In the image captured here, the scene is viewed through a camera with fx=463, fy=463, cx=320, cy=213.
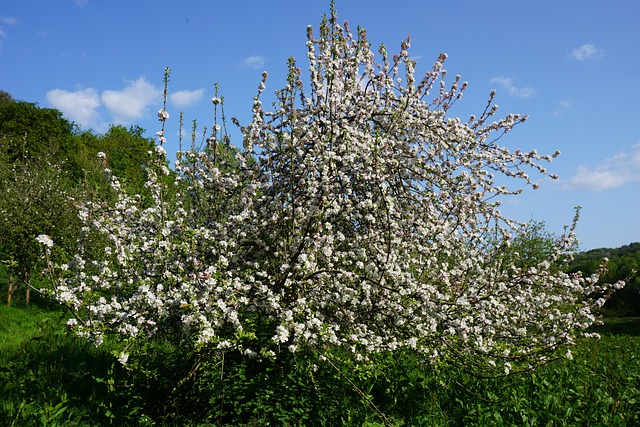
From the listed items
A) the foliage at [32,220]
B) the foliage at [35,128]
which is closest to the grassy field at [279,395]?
the foliage at [32,220]

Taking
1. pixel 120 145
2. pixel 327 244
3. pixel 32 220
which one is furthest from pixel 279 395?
pixel 120 145

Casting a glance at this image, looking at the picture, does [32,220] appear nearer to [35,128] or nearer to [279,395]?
[279,395]

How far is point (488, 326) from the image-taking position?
714 centimetres

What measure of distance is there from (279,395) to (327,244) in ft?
6.67

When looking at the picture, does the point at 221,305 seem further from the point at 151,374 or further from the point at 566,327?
the point at 566,327

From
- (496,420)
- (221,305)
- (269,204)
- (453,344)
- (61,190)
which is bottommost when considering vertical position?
(496,420)

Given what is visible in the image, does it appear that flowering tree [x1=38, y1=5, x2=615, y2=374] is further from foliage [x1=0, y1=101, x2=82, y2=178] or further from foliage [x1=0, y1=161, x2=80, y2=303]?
foliage [x1=0, y1=101, x2=82, y2=178]

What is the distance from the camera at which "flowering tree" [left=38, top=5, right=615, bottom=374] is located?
18.9 feet

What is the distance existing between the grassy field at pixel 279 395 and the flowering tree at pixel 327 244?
468 millimetres

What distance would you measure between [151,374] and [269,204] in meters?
2.78

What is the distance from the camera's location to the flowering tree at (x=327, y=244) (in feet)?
18.9

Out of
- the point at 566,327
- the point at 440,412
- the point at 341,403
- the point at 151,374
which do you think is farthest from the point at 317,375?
the point at 566,327

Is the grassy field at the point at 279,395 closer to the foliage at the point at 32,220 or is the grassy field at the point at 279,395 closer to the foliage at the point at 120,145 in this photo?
the foliage at the point at 32,220

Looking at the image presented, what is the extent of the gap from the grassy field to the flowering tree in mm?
468
